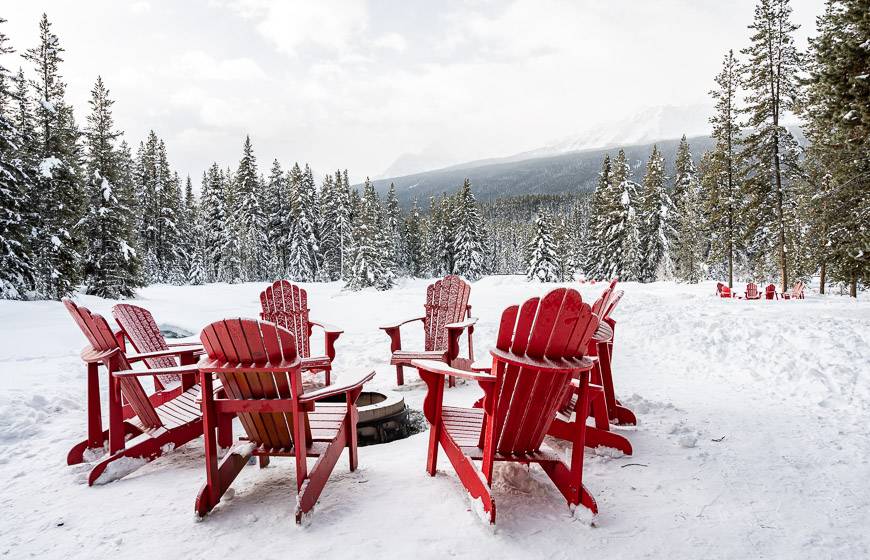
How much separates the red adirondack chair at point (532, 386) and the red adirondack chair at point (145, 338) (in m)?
2.64

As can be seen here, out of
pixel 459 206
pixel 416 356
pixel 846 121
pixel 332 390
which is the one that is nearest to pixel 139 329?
pixel 332 390

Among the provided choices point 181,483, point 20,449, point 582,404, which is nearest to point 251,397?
point 181,483

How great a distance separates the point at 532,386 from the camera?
279 cm

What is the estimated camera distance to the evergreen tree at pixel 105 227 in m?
20.4

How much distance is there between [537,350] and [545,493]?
108cm

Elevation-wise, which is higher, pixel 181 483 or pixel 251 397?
pixel 251 397

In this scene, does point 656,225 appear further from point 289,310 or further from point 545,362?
point 545,362

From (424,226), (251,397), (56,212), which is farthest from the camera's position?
(424,226)

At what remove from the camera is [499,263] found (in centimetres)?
8506

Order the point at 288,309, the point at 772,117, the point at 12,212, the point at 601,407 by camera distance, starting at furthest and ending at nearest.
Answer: the point at 772,117
the point at 12,212
the point at 288,309
the point at 601,407

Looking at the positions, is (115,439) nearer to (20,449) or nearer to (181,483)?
(181,483)

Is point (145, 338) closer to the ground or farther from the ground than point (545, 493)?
farther from the ground

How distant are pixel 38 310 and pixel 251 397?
9.98m

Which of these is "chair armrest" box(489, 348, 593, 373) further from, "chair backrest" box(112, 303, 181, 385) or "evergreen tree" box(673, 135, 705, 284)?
"evergreen tree" box(673, 135, 705, 284)
